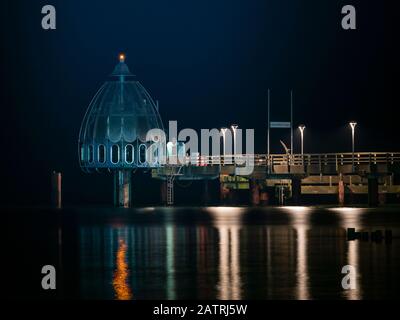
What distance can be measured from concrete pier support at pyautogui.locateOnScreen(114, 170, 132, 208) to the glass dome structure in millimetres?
2071

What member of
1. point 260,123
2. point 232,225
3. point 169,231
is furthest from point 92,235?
point 260,123

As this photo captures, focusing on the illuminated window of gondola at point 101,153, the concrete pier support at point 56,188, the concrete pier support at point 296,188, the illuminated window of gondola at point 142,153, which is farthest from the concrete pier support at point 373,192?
the concrete pier support at point 56,188

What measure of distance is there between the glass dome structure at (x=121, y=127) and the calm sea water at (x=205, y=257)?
23.1 metres

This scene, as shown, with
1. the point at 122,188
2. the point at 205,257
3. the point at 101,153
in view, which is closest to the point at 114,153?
the point at 101,153

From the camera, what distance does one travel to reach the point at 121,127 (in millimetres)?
104750

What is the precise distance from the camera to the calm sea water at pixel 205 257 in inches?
1606

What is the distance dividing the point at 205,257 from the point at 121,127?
178 feet

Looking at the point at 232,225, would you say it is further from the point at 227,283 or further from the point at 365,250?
the point at 227,283

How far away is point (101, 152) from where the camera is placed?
105 m

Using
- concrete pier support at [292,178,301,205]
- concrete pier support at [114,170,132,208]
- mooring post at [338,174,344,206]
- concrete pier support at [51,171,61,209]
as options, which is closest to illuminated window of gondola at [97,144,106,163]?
concrete pier support at [114,170,132,208]

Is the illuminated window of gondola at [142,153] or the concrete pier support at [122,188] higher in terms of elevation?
the illuminated window of gondola at [142,153]

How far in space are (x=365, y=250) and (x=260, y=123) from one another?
103754mm

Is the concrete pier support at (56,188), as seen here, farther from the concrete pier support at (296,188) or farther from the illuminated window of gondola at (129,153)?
the concrete pier support at (296,188)

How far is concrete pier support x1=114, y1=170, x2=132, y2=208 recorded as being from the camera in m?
107
